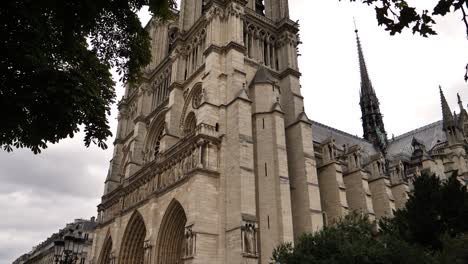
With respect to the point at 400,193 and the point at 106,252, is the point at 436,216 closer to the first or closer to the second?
the point at 400,193

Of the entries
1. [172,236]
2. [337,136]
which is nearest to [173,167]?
[172,236]

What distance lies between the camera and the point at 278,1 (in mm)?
33062

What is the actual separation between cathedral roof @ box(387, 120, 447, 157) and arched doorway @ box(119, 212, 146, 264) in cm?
3202

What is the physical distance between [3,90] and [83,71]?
1.92 meters

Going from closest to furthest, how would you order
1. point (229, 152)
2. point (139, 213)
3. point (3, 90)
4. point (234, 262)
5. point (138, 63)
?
point (3, 90)
point (138, 63)
point (234, 262)
point (229, 152)
point (139, 213)

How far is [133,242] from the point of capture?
92.7 ft

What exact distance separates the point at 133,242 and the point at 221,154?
10.6 metres

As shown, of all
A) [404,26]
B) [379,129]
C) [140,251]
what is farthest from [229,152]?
[379,129]

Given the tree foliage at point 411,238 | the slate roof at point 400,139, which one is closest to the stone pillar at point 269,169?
the tree foliage at point 411,238

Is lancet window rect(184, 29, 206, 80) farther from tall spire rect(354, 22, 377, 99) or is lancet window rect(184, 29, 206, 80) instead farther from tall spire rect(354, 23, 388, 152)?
tall spire rect(354, 22, 377, 99)

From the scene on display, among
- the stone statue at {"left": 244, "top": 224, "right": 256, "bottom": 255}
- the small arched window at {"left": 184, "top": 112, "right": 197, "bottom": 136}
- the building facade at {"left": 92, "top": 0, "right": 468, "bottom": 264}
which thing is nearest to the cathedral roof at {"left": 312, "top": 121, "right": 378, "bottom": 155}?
the building facade at {"left": 92, "top": 0, "right": 468, "bottom": 264}

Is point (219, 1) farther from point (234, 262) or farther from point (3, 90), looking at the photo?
point (3, 90)

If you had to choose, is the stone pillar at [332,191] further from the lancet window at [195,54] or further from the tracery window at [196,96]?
the lancet window at [195,54]

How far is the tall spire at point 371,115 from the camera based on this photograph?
53344 millimetres
